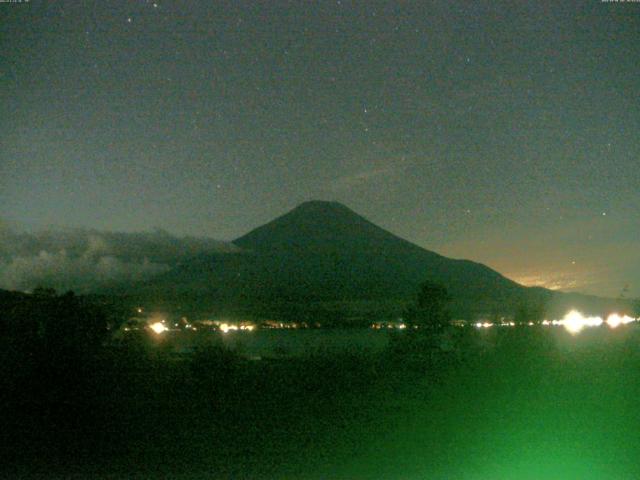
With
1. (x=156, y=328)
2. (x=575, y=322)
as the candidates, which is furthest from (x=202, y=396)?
(x=575, y=322)

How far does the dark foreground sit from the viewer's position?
366 inches

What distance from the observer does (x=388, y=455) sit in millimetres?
9891

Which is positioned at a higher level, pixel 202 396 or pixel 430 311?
pixel 430 311

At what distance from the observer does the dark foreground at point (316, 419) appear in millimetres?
9289

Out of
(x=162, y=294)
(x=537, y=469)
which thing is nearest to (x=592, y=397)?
(x=537, y=469)

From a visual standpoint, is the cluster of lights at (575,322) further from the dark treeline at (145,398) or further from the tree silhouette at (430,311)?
the dark treeline at (145,398)

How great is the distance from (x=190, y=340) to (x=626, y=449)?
1223 centimetres

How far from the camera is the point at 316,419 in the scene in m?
12.4

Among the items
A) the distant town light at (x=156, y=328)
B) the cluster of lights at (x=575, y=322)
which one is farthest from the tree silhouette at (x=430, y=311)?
the distant town light at (x=156, y=328)

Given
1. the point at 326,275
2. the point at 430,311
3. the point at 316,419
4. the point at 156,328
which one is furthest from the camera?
the point at 326,275

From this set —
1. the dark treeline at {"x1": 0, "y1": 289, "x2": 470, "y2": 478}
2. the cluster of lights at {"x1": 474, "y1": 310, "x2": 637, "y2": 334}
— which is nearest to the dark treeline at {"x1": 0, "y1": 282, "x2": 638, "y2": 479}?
the dark treeline at {"x1": 0, "y1": 289, "x2": 470, "y2": 478}

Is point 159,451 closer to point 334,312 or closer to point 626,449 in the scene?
point 626,449

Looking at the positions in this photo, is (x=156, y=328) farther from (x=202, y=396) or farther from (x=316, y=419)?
(x=316, y=419)

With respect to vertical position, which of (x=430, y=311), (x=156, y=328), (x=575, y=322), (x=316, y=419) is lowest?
(x=316, y=419)
